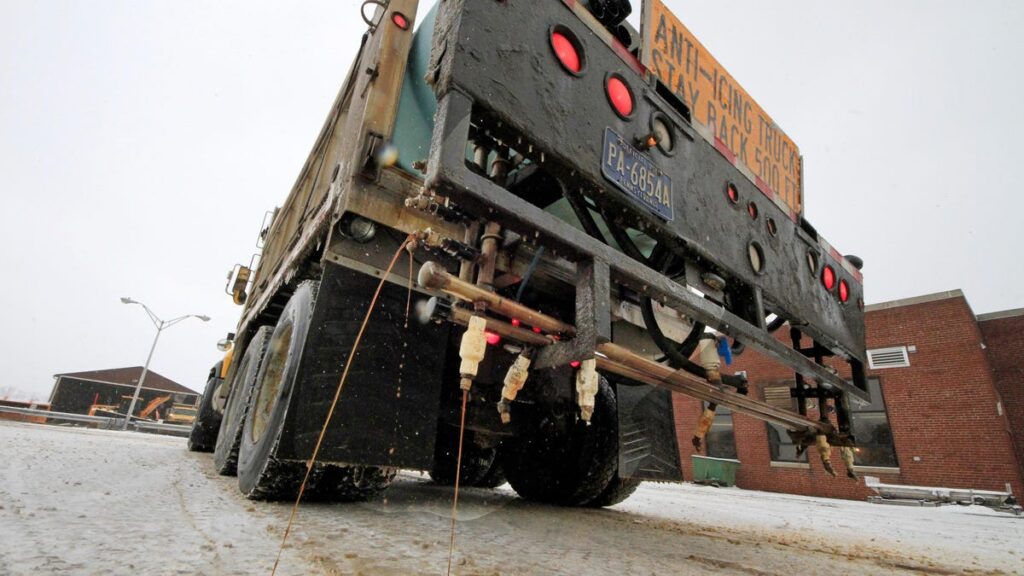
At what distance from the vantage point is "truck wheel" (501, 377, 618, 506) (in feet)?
11.3

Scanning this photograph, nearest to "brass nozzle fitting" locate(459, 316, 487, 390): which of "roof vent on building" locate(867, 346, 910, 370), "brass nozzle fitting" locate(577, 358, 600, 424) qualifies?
"brass nozzle fitting" locate(577, 358, 600, 424)

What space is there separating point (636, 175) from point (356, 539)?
1.90 m

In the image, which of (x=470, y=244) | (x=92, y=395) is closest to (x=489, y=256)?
(x=470, y=244)

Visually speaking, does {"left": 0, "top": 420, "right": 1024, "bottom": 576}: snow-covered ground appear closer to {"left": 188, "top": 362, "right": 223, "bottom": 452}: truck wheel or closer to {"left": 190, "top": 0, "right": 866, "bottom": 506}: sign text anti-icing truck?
{"left": 190, "top": 0, "right": 866, "bottom": 506}: sign text anti-icing truck

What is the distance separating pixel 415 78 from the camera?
97.2 inches

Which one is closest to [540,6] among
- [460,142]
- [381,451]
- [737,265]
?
[460,142]

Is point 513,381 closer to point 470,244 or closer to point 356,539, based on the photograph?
point 470,244

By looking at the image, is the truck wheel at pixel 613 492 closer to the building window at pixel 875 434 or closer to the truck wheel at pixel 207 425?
the truck wheel at pixel 207 425

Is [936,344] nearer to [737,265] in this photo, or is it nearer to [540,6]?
[737,265]

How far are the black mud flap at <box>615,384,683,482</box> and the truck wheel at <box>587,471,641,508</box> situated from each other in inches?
21.6

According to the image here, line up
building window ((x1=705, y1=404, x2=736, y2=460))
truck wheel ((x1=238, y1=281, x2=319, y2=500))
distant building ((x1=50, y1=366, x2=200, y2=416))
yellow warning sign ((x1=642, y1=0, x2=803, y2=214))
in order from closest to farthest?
truck wheel ((x1=238, y1=281, x2=319, y2=500)), yellow warning sign ((x1=642, y1=0, x2=803, y2=214)), building window ((x1=705, y1=404, x2=736, y2=460)), distant building ((x1=50, y1=366, x2=200, y2=416))

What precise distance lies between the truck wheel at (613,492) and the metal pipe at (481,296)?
2.59 meters

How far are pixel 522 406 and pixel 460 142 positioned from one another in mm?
2298

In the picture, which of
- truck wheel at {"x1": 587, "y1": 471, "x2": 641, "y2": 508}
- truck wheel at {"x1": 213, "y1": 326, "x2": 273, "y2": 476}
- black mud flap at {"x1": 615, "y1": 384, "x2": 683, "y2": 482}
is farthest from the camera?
truck wheel at {"x1": 587, "y1": 471, "x2": 641, "y2": 508}
